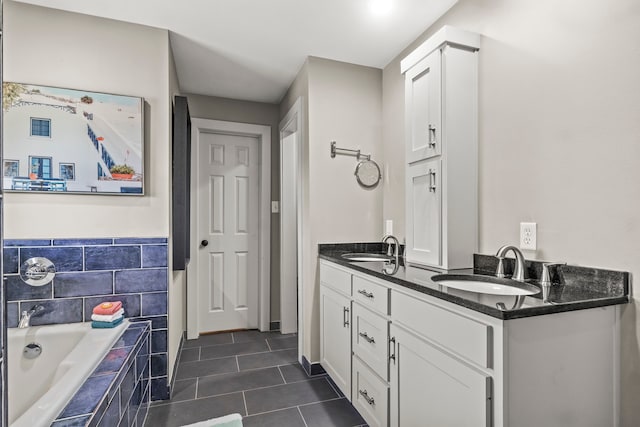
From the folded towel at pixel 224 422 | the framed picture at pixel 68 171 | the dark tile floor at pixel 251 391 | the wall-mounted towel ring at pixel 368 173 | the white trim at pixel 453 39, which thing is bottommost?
→ the dark tile floor at pixel 251 391

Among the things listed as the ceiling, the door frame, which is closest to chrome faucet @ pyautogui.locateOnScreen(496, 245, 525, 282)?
the ceiling

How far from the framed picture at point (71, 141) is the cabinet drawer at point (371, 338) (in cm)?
153

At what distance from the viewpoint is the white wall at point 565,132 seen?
1187mm

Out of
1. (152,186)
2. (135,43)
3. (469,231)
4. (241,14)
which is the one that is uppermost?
(241,14)

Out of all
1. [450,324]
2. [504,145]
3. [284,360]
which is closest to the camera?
[450,324]

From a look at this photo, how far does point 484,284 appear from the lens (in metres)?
1.58

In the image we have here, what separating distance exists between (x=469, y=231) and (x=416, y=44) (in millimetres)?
1370

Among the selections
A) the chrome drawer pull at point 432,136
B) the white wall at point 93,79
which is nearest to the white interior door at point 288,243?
the white wall at point 93,79

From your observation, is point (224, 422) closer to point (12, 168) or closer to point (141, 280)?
point (141, 280)

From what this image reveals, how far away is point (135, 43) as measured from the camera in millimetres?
2135

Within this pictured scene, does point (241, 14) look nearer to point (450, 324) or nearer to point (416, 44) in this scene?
point (416, 44)

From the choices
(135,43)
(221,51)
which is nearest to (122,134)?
(135,43)

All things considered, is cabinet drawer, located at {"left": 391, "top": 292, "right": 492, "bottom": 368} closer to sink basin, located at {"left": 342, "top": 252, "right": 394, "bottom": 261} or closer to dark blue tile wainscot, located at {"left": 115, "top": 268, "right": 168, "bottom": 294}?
sink basin, located at {"left": 342, "top": 252, "right": 394, "bottom": 261}

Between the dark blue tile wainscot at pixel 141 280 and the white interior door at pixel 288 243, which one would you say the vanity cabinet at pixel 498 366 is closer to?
the dark blue tile wainscot at pixel 141 280
